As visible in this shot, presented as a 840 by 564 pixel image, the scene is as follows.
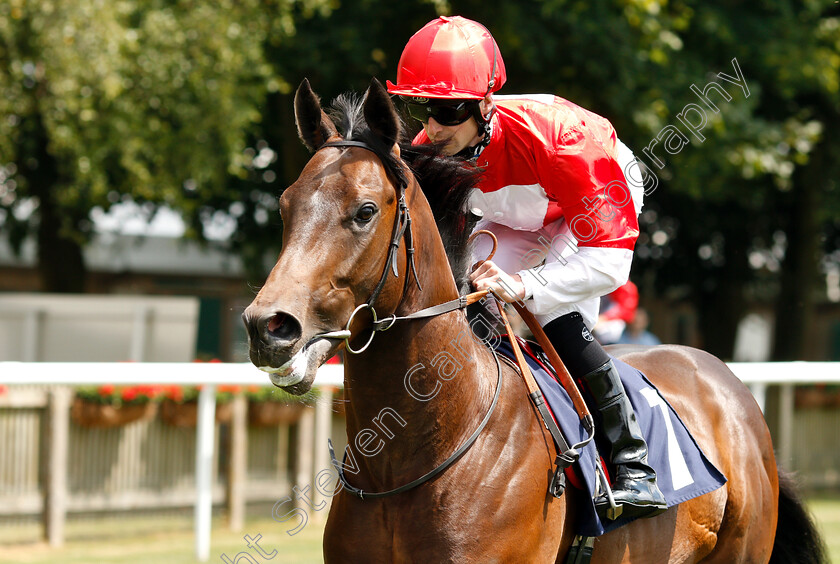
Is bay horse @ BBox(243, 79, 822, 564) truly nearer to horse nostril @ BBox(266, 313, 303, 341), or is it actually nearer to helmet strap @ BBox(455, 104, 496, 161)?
horse nostril @ BBox(266, 313, 303, 341)

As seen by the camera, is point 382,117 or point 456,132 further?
point 456,132

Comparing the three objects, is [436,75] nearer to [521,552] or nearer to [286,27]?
[521,552]

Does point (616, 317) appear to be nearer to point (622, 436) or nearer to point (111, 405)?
point (111, 405)

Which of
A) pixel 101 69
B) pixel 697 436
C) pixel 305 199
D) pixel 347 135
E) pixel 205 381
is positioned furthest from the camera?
pixel 101 69

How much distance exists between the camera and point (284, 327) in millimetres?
2164

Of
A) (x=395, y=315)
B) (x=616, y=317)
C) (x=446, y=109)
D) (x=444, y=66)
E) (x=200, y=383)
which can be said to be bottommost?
(x=200, y=383)

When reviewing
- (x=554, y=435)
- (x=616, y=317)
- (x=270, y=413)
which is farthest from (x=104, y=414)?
(x=554, y=435)

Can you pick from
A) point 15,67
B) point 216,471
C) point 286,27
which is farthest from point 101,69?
point 216,471

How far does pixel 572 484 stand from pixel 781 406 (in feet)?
22.0

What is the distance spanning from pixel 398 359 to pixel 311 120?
73 centimetres

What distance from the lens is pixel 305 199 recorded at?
2367mm

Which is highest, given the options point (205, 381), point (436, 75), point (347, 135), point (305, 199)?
point (436, 75)

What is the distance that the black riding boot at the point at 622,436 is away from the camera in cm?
307

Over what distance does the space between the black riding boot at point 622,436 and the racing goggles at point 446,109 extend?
0.95 metres
